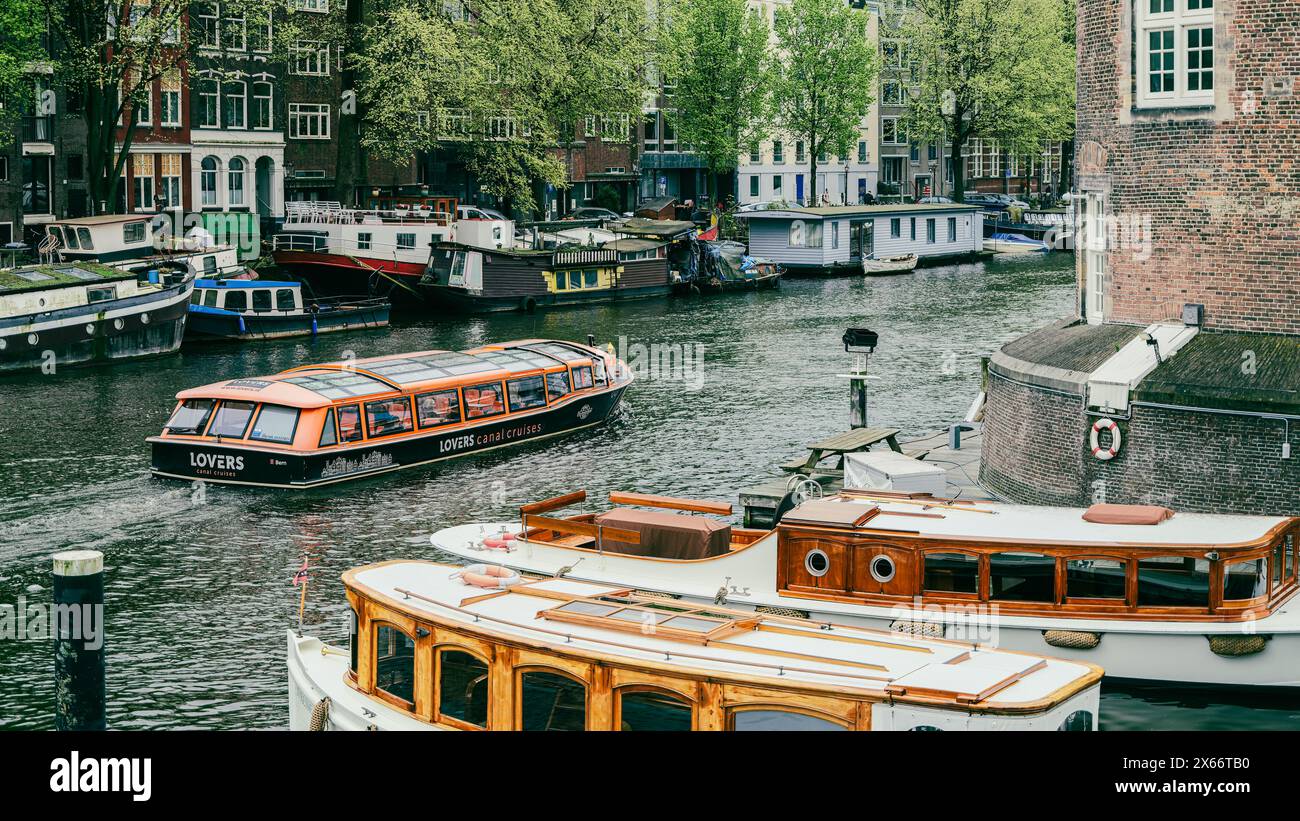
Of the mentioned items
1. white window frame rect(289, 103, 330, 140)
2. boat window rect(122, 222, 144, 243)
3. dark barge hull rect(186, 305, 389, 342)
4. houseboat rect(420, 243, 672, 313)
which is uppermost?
white window frame rect(289, 103, 330, 140)

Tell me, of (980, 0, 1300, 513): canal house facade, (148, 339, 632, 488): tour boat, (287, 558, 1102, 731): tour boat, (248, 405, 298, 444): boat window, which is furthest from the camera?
(248, 405, 298, 444): boat window

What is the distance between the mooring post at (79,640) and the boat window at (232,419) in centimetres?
1807

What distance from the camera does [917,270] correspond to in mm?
90250

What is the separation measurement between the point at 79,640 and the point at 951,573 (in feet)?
36.2

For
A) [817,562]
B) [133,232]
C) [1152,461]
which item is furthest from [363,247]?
[817,562]

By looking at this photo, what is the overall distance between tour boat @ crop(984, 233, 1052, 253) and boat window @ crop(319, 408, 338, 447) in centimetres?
6855

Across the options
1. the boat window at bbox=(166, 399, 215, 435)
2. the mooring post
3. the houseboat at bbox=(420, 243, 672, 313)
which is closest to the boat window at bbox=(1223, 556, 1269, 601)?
the mooring post

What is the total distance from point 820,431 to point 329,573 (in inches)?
628

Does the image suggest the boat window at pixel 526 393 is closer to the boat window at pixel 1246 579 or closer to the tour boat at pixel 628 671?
the tour boat at pixel 628 671

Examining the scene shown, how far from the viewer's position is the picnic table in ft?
110

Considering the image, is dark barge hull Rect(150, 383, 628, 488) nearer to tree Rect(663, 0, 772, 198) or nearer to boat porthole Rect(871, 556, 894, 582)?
boat porthole Rect(871, 556, 894, 582)

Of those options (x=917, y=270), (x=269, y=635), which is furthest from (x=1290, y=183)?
(x=917, y=270)

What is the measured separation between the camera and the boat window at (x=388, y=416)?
37.1 meters

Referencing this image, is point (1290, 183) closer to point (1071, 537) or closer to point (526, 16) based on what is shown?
point (1071, 537)
